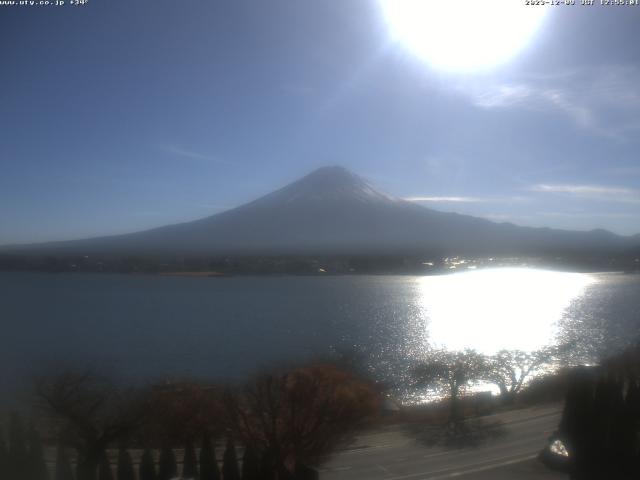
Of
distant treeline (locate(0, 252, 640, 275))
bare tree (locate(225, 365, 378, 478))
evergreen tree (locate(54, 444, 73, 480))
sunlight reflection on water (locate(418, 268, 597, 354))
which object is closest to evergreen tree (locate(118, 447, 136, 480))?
evergreen tree (locate(54, 444, 73, 480))

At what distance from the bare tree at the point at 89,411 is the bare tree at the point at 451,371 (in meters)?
2.25

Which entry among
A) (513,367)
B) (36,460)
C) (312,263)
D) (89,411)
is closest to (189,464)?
(36,460)

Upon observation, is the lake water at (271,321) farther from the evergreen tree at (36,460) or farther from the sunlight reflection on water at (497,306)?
the evergreen tree at (36,460)

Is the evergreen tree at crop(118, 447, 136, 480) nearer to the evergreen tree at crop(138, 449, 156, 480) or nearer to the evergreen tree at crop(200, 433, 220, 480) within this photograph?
the evergreen tree at crop(138, 449, 156, 480)

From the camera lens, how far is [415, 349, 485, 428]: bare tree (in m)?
4.42

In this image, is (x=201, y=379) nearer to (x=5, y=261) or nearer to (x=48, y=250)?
(x=5, y=261)

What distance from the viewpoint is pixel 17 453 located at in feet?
8.32

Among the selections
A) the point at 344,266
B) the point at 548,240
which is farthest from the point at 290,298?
the point at 548,240

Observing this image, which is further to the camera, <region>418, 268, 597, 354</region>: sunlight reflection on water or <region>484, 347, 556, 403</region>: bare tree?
<region>418, 268, 597, 354</region>: sunlight reflection on water

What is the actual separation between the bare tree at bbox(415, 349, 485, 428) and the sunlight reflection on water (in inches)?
18.4

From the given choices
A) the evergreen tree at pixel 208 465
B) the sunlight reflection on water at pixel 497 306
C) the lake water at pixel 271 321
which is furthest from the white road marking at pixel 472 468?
the sunlight reflection on water at pixel 497 306

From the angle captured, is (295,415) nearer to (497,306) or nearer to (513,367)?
(513,367)

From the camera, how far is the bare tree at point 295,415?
2791 millimetres

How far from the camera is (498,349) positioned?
18.0ft
